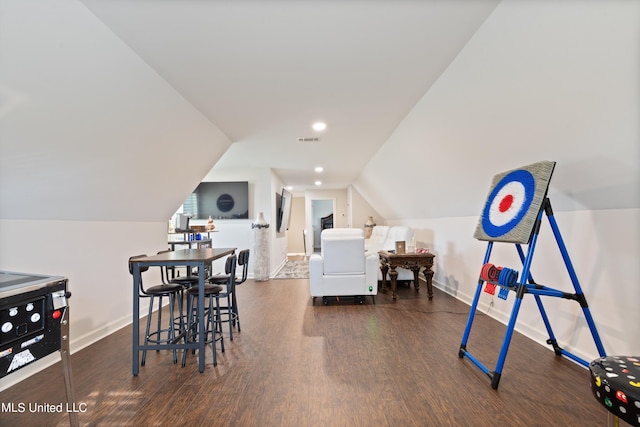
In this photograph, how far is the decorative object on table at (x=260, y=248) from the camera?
5.83 meters

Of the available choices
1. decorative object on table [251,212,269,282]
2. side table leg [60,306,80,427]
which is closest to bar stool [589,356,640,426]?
side table leg [60,306,80,427]

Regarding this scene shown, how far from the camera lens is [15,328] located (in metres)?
1.25

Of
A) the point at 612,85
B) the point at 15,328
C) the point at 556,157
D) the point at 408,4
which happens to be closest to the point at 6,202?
the point at 15,328

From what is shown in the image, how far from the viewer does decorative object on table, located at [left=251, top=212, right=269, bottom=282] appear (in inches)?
229

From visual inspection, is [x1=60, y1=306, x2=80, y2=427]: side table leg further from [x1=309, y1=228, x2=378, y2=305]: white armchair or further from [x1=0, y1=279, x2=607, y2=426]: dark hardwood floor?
[x1=309, y1=228, x2=378, y2=305]: white armchair

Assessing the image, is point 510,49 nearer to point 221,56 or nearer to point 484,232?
point 484,232

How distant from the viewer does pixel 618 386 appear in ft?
3.24

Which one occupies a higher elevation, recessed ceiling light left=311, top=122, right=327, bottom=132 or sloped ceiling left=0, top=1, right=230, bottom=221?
recessed ceiling light left=311, top=122, right=327, bottom=132

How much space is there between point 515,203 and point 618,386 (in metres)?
1.30

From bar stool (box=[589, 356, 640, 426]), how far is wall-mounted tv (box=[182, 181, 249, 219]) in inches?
227

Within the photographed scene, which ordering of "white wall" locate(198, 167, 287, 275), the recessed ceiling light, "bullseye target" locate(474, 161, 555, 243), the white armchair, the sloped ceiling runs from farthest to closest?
"white wall" locate(198, 167, 287, 275)
the white armchair
the recessed ceiling light
"bullseye target" locate(474, 161, 555, 243)
the sloped ceiling

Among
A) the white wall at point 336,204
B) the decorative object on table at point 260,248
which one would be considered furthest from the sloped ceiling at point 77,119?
the white wall at point 336,204

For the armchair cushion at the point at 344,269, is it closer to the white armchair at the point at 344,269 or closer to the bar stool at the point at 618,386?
the white armchair at the point at 344,269

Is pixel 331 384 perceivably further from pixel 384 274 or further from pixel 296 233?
pixel 296 233
